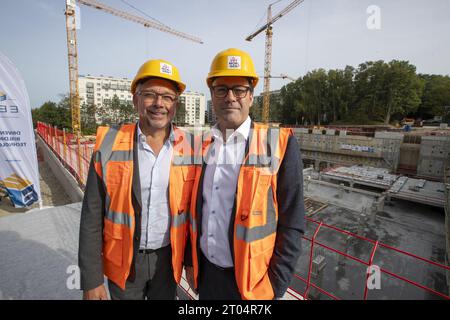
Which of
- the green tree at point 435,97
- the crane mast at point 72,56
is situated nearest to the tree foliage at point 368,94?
the green tree at point 435,97

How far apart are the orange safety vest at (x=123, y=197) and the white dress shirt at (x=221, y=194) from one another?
0.84ft

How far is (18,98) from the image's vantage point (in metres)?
5.14

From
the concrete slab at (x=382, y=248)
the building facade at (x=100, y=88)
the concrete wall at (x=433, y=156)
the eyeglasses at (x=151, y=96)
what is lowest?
the concrete slab at (x=382, y=248)

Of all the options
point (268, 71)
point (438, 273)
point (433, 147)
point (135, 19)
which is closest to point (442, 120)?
point (433, 147)

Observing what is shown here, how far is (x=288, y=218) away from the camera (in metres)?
1.59

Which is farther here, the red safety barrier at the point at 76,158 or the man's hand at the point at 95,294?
the red safety barrier at the point at 76,158

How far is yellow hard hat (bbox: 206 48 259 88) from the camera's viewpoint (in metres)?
1.70

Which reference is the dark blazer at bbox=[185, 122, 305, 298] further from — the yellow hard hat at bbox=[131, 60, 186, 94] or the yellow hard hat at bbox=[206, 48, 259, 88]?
the yellow hard hat at bbox=[131, 60, 186, 94]

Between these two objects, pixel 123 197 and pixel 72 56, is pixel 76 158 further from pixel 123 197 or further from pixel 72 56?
pixel 72 56

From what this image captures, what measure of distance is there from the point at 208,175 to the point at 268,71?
2145 inches

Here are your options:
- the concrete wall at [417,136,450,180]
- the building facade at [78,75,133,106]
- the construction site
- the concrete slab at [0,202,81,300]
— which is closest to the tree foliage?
the construction site

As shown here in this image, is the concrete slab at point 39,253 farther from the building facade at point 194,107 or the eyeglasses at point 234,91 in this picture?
the building facade at point 194,107

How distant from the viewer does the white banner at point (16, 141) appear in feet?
16.4

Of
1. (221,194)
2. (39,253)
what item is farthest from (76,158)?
(221,194)
